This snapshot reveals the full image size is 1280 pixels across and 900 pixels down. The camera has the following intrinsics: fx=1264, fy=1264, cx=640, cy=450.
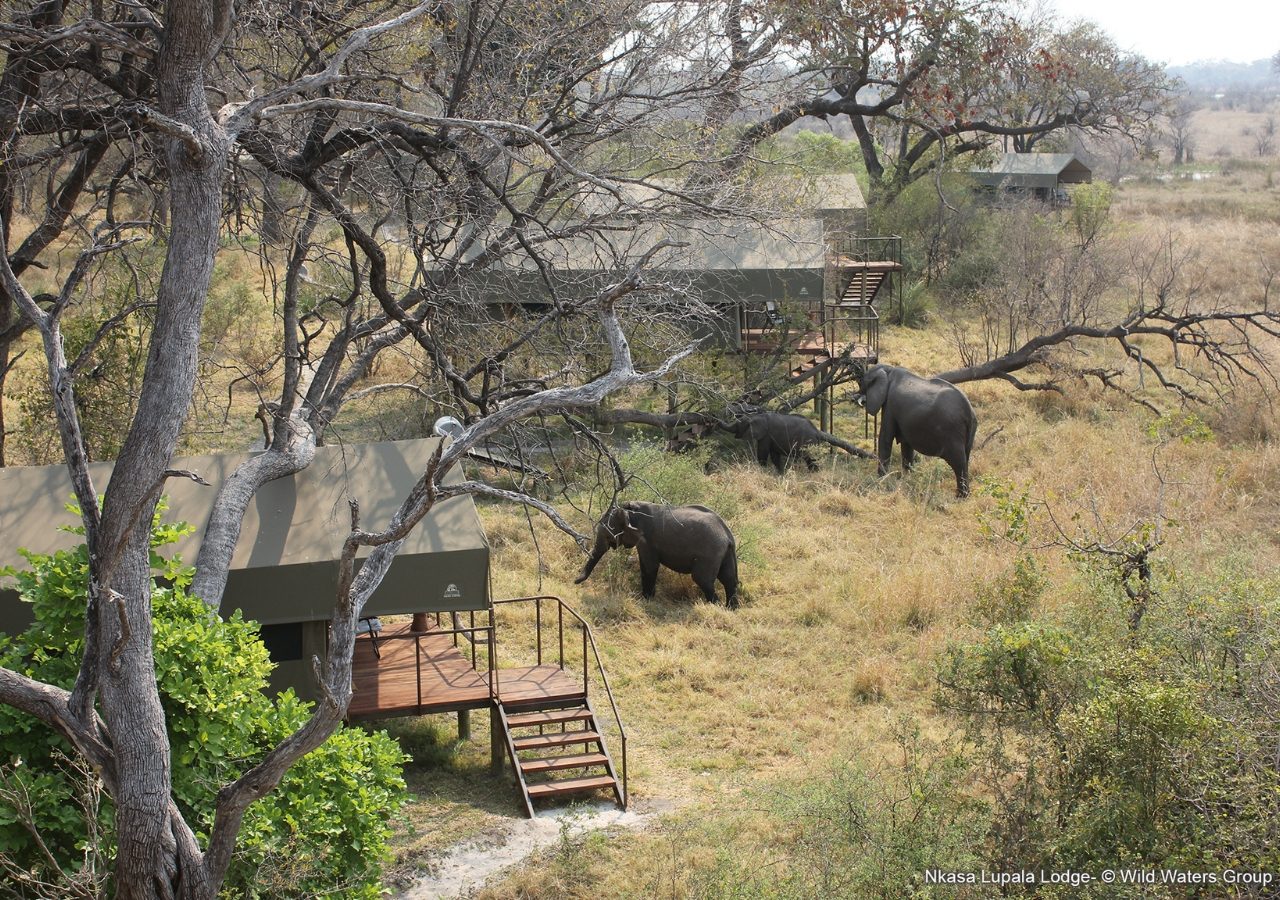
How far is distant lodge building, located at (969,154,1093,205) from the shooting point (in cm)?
4056

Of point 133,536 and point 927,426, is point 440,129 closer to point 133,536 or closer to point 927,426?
point 133,536

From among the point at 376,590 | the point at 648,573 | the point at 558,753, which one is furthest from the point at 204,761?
the point at 648,573

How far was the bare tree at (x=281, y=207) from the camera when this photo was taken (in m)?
5.93

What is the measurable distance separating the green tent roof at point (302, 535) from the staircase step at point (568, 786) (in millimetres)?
1505

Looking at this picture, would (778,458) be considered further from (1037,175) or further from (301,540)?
(1037,175)

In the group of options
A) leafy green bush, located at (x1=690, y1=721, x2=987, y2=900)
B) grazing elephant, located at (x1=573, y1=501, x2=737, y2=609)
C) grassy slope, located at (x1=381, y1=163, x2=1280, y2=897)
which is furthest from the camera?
grazing elephant, located at (x1=573, y1=501, x2=737, y2=609)

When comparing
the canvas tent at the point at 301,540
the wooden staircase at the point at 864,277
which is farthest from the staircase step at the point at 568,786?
the wooden staircase at the point at 864,277

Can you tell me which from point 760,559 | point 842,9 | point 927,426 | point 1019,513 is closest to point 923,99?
point 842,9

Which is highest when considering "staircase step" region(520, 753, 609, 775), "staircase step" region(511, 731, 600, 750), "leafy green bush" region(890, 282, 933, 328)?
"leafy green bush" region(890, 282, 933, 328)

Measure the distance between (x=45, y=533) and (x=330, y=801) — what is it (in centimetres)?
408

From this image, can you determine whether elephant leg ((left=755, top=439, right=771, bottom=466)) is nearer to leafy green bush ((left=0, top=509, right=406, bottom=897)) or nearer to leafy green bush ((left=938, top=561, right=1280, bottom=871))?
leafy green bush ((left=938, top=561, right=1280, bottom=871))

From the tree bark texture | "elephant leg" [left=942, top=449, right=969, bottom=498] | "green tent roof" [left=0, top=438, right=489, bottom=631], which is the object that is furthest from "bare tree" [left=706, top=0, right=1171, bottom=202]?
the tree bark texture

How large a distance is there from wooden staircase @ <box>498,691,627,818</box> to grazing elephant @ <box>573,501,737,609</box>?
3.11 meters

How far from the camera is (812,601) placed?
13.6 meters
